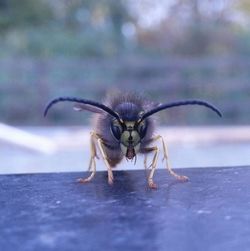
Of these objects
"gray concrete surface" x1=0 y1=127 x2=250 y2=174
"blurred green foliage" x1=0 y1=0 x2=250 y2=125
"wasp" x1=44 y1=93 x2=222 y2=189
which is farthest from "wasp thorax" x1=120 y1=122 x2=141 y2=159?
"blurred green foliage" x1=0 y1=0 x2=250 y2=125

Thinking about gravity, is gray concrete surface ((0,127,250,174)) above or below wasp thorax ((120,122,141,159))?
above

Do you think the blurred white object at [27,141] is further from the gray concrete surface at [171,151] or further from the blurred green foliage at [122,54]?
the blurred green foliage at [122,54]

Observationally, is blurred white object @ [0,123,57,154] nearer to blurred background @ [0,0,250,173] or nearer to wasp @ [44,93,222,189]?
blurred background @ [0,0,250,173]

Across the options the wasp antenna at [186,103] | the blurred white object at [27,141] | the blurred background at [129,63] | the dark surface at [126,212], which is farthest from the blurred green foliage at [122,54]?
the dark surface at [126,212]

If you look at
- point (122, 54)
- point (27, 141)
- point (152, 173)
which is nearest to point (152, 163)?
point (152, 173)

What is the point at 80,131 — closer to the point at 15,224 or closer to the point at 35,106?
the point at 35,106

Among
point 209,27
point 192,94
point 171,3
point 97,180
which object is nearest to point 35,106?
point 192,94
